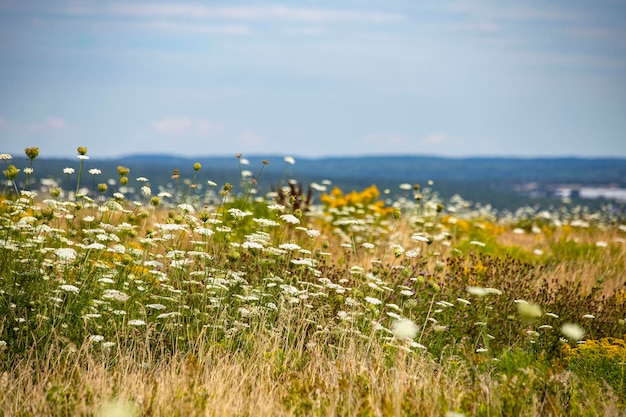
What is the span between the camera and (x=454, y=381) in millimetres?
4051

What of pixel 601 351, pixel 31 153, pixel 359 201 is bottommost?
pixel 601 351

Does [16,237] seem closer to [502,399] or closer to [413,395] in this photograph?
[413,395]

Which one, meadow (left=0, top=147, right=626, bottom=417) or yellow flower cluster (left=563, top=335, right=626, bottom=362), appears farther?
yellow flower cluster (left=563, top=335, right=626, bottom=362)

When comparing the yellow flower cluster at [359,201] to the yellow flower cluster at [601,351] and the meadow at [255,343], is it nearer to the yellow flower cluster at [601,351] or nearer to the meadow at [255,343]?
the meadow at [255,343]

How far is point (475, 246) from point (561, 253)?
5.95 ft

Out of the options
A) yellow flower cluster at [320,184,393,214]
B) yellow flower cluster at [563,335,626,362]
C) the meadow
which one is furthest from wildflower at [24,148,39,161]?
yellow flower cluster at [320,184,393,214]

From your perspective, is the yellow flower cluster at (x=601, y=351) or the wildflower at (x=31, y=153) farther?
the wildflower at (x=31, y=153)

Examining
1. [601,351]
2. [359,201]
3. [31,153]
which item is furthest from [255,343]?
[359,201]

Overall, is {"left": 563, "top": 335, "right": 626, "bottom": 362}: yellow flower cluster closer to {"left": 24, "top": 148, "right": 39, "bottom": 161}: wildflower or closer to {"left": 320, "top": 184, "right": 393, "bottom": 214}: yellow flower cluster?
{"left": 24, "top": 148, "right": 39, "bottom": 161}: wildflower

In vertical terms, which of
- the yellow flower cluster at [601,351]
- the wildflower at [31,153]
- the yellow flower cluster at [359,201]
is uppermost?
the wildflower at [31,153]

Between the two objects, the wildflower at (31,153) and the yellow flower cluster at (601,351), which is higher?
the wildflower at (31,153)

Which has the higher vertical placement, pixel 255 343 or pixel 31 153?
pixel 31 153

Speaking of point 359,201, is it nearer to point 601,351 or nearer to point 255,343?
point 601,351

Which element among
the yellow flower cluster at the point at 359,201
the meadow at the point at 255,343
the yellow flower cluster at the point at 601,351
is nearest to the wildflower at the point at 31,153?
the meadow at the point at 255,343
